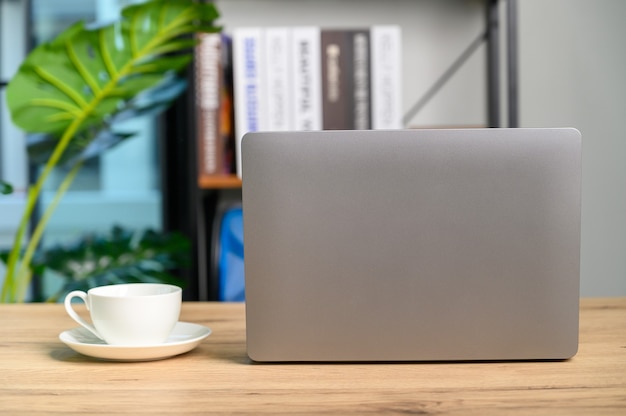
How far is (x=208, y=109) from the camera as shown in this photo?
1771 millimetres

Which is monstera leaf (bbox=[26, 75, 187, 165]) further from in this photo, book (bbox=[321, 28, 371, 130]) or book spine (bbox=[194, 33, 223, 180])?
book (bbox=[321, 28, 371, 130])

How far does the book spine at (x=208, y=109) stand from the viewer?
177 centimetres

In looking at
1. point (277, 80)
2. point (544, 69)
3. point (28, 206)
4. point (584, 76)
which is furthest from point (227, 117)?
point (584, 76)

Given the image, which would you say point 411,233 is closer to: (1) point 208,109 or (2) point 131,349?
(2) point 131,349

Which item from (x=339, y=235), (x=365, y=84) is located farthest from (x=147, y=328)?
(x=365, y=84)

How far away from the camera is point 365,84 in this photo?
5.72ft

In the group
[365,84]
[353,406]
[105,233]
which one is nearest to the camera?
[353,406]

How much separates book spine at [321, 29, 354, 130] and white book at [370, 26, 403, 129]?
0.19ft

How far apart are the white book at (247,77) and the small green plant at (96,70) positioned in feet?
0.30

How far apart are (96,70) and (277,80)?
1.51 ft

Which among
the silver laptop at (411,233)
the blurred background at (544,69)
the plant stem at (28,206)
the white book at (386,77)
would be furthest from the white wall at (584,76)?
the silver laptop at (411,233)

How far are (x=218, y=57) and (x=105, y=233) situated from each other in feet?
2.35

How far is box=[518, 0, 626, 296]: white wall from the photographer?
1.95 meters

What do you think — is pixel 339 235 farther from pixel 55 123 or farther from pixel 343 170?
pixel 55 123
